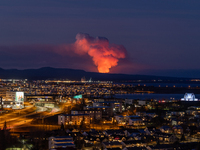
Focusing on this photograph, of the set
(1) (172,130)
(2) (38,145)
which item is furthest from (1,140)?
(1) (172,130)

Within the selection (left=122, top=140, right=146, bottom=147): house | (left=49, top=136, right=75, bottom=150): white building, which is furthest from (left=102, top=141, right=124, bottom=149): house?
(left=49, top=136, right=75, bottom=150): white building

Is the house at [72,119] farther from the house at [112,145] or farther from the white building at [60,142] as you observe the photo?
the house at [112,145]

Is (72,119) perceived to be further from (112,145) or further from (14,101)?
(14,101)

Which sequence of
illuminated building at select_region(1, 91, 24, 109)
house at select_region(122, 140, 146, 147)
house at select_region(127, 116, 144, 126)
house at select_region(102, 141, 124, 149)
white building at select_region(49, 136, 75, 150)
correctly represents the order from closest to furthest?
white building at select_region(49, 136, 75, 150)
house at select_region(102, 141, 124, 149)
house at select_region(122, 140, 146, 147)
house at select_region(127, 116, 144, 126)
illuminated building at select_region(1, 91, 24, 109)

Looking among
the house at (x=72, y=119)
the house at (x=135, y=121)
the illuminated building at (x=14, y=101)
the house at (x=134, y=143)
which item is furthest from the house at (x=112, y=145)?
the illuminated building at (x=14, y=101)

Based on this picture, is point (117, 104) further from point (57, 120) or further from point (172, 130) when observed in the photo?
point (172, 130)

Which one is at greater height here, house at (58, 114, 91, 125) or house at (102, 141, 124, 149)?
house at (58, 114, 91, 125)

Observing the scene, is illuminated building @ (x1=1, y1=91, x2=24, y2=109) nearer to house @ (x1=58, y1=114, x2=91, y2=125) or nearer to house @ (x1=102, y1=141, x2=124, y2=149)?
house @ (x1=58, y1=114, x2=91, y2=125)

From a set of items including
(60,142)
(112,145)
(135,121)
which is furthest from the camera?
(135,121)

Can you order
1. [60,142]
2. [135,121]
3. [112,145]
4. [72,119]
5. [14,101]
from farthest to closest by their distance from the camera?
[14,101] < [72,119] < [135,121] < [112,145] < [60,142]

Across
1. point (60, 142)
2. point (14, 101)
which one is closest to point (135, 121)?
point (60, 142)

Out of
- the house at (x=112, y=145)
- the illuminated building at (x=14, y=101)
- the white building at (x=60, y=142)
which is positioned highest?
the illuminated building at (x=14, y=101)

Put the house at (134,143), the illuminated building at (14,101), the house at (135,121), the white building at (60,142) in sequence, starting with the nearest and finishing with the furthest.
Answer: the white building at (60,142) → the house at (134,143) → the house at (135,121) → the illuminated building at (14,101)
